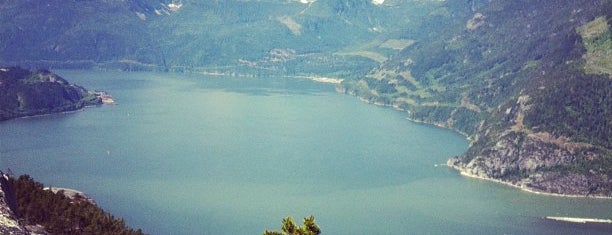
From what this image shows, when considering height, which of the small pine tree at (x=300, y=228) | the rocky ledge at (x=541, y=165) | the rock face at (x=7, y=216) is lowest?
the rocky ledge at (x=541, y=165)

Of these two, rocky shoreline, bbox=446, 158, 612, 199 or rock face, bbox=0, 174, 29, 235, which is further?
rocky shoreline, bbox=446, 158, 612, 199

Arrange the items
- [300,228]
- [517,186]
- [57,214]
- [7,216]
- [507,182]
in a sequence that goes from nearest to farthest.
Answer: [7,216], [300,228], [57,214], [517,186], [507,182]

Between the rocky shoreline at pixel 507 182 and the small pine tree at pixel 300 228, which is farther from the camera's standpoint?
the rocky shoreline at pixel 507 182

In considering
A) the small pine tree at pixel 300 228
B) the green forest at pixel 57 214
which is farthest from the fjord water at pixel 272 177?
the small pine tree at pixel 300 228

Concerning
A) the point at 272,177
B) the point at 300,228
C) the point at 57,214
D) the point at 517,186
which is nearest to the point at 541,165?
the point at 517,186

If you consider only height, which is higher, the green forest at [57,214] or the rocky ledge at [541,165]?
the green forest at [57,214]

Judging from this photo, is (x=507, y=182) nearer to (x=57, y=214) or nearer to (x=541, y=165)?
(x=541, y=165)

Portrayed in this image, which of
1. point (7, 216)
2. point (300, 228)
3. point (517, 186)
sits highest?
point (7, 216)

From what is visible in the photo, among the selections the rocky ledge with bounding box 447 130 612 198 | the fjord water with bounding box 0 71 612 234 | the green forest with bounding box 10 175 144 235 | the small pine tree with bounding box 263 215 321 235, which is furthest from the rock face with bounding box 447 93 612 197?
the small pine tree with bounding box 263 215 321 235

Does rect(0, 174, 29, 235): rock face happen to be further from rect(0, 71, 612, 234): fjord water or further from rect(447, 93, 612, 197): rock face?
rect(447, 93, 612, 197): rock face

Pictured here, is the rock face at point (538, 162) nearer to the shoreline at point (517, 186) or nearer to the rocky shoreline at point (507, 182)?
the rocky shoreline at point (507, 182)
